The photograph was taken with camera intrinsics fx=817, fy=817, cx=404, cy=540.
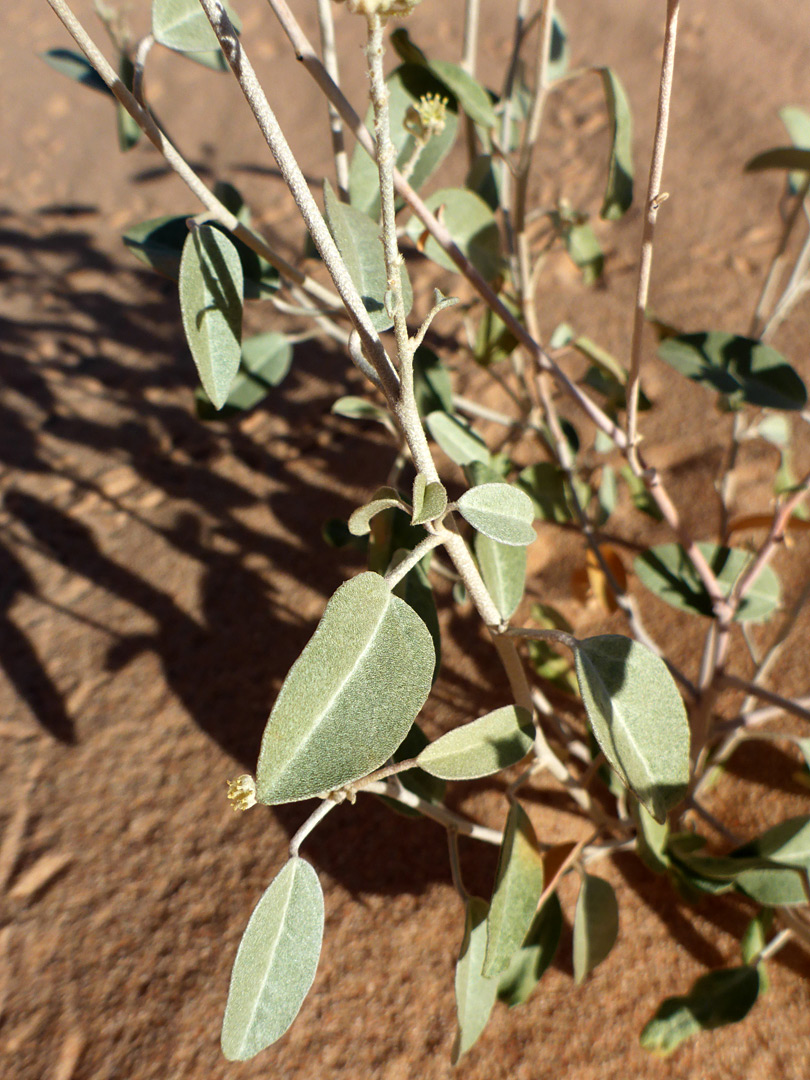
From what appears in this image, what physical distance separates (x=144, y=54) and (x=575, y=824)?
1001mm

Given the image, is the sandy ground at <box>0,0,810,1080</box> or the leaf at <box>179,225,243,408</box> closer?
the leaf at <box>179,225,243,408</box>

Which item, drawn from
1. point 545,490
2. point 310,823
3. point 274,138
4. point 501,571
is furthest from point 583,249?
point 310,823

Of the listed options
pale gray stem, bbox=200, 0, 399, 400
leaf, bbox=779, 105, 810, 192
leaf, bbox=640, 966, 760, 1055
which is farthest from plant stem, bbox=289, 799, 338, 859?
leaf, bbox=779, 105, 810, 192

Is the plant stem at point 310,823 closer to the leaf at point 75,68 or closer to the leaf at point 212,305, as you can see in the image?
the leaf at point 212,305

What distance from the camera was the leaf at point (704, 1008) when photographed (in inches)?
33.0

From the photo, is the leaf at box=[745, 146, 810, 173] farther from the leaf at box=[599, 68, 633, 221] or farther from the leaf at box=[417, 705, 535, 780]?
the leaf at box=[417, 705, 535, 780]

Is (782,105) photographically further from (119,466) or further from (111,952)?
(111,952)

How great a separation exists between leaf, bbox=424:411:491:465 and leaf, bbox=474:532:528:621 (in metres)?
0.10

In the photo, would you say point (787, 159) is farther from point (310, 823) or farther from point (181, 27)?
point (310, 823)

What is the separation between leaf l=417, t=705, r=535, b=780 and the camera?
655 millimetres

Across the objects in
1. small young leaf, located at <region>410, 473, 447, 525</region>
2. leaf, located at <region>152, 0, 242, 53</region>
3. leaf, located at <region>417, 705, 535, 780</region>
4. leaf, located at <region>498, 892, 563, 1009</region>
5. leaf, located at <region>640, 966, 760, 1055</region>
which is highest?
leaf, located at <region>152, 0, 242, 53</region>

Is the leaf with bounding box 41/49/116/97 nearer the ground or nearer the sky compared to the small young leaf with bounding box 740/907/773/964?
nearer the sky

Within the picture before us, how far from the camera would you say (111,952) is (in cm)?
101

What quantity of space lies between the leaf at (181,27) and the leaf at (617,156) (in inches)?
16.3
